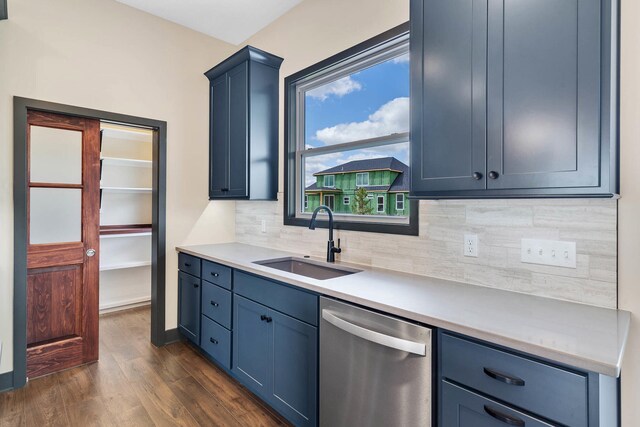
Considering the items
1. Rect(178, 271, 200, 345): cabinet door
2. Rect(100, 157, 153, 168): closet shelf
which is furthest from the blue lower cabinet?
Rect(100, 157, 153, 168): closet shelf

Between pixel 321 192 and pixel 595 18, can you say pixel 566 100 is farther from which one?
pixel 321 192

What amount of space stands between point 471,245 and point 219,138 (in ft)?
8.17

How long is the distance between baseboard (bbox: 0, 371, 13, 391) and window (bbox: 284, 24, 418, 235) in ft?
7.53

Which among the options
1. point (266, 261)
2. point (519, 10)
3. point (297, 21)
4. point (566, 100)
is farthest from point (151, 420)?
point (297, 21)

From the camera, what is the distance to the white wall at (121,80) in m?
2.46

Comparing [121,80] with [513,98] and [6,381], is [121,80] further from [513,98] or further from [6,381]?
[513,98]

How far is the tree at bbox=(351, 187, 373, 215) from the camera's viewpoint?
2527 millimetres

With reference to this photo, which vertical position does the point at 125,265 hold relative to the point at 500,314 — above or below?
below

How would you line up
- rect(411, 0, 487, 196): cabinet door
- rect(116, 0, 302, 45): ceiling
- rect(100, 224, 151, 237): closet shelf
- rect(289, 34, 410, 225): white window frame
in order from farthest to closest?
rect(100, 224, 151, 237): closet shelf < rect(116, 0, 302, 45): ceiling < rect(289, 34, 410, 225): white window frame < rect(411, 0, 487, 196): cabinet door

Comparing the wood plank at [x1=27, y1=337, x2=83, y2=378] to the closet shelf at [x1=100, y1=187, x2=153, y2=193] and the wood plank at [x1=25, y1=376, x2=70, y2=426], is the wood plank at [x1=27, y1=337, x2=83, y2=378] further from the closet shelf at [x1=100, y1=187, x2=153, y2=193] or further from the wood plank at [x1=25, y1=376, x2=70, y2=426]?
the closet shelf at [x1=100, y1=187, x2=153, y2=193]

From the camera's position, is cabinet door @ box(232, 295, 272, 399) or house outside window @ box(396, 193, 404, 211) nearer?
cabinet door @ box(232, 295, 272, 399)

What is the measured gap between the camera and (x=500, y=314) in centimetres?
132

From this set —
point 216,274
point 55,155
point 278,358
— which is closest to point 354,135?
point 216,274

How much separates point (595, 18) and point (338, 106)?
1.77 meters
